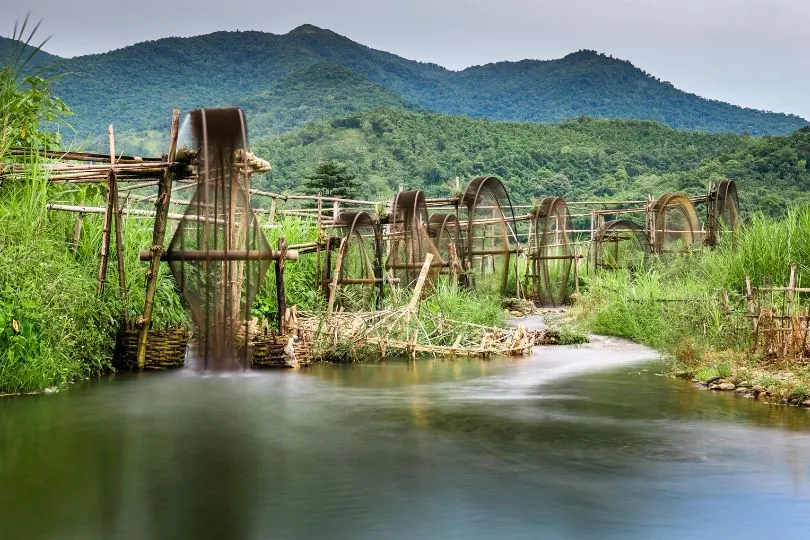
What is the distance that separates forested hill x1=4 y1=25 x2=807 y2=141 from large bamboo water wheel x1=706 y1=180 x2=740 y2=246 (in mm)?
36711

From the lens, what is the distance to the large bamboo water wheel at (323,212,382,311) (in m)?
16.2

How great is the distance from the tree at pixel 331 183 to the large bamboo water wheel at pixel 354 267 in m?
20.7

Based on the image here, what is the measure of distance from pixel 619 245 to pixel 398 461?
2226 centimetres

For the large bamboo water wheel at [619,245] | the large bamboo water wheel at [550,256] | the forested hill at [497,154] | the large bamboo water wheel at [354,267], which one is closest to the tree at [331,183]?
the forested hill at [497,154]

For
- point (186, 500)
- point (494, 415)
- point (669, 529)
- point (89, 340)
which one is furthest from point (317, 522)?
point (89, 340)

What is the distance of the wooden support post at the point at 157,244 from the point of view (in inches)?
473

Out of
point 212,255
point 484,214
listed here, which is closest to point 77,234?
point 212,255

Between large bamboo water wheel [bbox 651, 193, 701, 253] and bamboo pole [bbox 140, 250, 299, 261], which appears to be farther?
large bamboo water wheel [bbox 651, 193, 701, 253]

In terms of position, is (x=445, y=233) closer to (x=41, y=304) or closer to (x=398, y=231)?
(x=398, y=231)

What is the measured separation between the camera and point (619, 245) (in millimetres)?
28875

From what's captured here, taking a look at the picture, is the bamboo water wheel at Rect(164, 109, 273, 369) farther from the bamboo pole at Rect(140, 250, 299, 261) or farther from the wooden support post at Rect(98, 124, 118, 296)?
the wooden support post at Rect(98, 124, 118, 296)

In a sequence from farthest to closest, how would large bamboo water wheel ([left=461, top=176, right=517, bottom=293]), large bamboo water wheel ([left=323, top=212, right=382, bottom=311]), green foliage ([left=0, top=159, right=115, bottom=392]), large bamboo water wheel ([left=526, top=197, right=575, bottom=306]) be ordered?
large bamboo water wheel ([left=526, top=197, right=575, bottom=306]) → large bamboo water wheel ([left=461, top=176, right=517, bottom=293]) → large bamboo water wheel ([left=323, top=212, right=382, bottom=311]) → green foliage ([left=0, top=159, right=115, bottom=392])

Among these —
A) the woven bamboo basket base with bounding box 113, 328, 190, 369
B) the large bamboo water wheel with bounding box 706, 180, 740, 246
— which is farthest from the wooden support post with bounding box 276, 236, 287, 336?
the large bamboo water wheel with bounding box 706, 180, 740, 246

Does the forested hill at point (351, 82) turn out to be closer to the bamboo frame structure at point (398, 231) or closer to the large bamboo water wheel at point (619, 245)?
the bamboo frame structure at point (398, 231)
